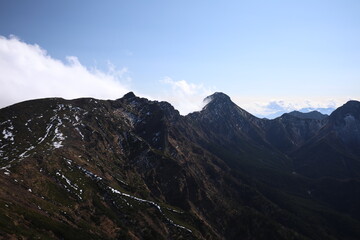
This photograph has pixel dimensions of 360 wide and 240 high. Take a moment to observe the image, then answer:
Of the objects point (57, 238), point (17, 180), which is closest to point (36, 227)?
point (57, 238)

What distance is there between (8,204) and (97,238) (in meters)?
61.7

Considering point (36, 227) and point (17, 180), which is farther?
point (17, 180)

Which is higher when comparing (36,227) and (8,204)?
(8,204)

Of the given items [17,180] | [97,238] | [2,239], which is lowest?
[97,238]

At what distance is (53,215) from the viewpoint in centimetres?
18062

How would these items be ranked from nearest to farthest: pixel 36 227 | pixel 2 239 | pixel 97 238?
pixel 2 239 → pixel 36 227 → pixel 97 238

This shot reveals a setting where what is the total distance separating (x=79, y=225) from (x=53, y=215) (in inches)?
850

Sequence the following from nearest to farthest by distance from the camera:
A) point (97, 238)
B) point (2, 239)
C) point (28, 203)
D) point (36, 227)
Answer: point (2, 239) < point (36, 227) < point (28, 203) < point (97, 238)

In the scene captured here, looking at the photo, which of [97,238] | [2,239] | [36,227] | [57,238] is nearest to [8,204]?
[36,227]

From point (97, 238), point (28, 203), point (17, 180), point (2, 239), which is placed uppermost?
point (17, 180)

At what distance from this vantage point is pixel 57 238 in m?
160

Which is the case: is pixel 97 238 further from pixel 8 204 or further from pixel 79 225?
pixel 8 204

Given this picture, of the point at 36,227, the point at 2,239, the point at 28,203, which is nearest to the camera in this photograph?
the point at 2,239

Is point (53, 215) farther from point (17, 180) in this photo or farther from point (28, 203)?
point (17, 180)
